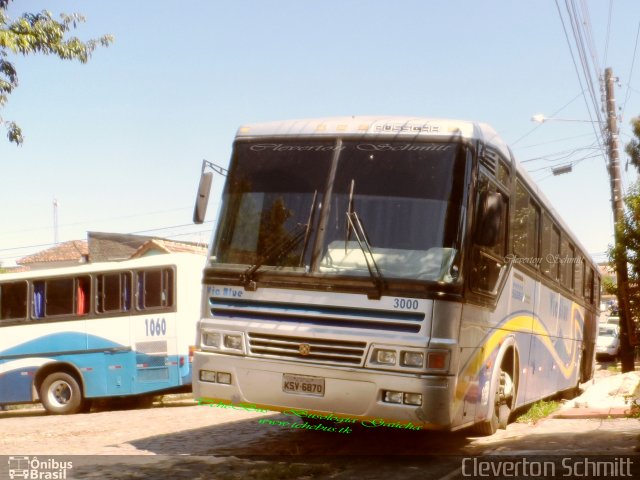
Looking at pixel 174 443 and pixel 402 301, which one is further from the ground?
pixel 402 301

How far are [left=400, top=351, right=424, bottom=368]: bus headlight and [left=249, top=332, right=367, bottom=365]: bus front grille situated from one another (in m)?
0.37

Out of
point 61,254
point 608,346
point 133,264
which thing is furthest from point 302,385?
point 61,254

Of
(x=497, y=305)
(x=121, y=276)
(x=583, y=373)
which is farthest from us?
(x=583, y=373)

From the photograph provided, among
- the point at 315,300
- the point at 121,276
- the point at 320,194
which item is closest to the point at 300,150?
the point at 320,194

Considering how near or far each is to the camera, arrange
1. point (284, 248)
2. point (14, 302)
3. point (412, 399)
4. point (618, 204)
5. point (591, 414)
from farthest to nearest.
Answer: point (618, 204), point (14, 302), point (591, 414), point (284, 248), point (412, 399)

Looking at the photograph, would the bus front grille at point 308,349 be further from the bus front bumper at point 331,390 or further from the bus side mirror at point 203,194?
the bus side mirror at point 203,194

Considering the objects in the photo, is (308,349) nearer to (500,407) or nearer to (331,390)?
(331,390)

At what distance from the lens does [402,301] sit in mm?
7938

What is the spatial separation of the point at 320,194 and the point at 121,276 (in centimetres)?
1049

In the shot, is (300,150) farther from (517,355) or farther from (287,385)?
(517,355)

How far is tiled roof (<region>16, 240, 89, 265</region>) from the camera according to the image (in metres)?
64.4

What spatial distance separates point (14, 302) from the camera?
18812 mm

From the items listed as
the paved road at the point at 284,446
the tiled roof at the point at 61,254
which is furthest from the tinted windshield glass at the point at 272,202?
the tiled roof at the point at 61,254

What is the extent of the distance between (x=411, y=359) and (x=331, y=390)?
0.81 metres
